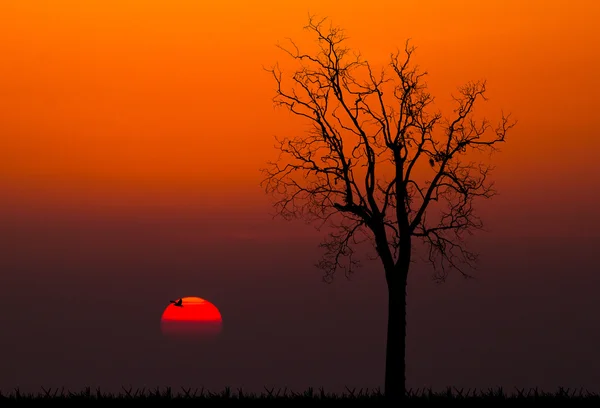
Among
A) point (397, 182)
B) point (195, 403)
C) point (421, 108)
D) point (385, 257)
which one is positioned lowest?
point (195, 403)

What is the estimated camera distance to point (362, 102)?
32.0 metres

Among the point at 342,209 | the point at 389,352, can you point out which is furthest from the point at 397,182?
the point at 389,352

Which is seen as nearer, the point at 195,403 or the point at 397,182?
the point at 195,403

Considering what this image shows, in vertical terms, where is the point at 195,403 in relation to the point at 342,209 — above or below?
below

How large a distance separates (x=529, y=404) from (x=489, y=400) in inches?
45.5

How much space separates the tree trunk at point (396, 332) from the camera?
30656 mm

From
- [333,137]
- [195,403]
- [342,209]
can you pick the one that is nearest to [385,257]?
→ [342,209]

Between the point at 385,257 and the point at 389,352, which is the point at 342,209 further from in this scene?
the point at 389,352

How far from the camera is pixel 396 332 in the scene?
30.9 m

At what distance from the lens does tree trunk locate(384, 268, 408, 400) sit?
3066cm

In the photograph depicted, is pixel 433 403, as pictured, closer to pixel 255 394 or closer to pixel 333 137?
pixel 255 394

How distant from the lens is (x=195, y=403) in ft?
94.7

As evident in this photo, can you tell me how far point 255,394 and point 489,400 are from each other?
6.81 meters

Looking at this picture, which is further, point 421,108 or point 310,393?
point 421,108
